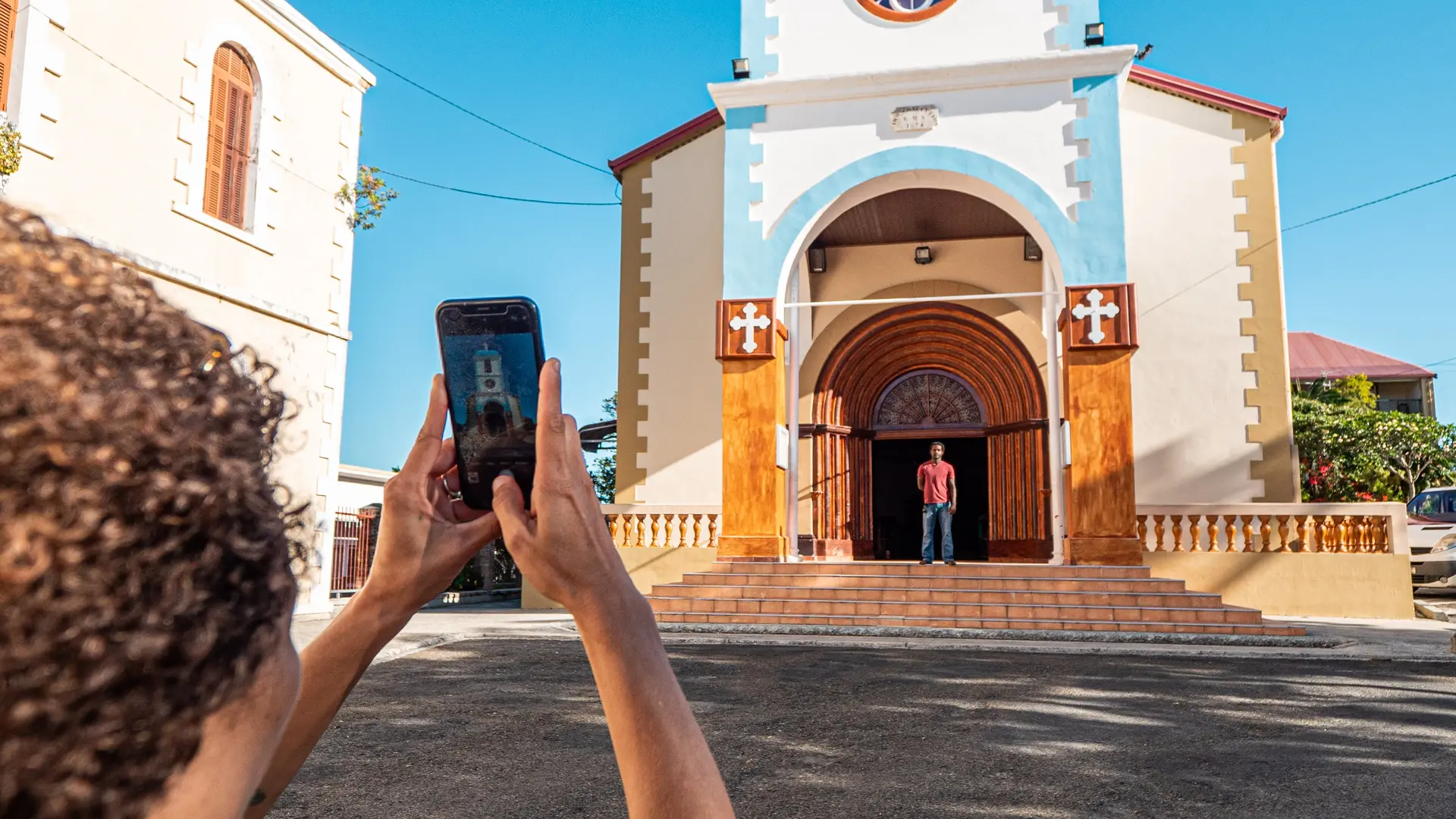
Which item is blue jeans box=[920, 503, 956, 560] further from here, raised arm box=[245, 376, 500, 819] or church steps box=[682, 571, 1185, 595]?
raised arm box=[245, 376, 500, 819]

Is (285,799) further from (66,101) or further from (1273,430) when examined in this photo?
(1273,430)

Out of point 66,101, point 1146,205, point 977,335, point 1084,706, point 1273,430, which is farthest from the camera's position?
point 977,335

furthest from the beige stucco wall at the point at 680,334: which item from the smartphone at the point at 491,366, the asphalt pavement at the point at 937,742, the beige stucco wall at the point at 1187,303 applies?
the smartphone at the point at 491,366

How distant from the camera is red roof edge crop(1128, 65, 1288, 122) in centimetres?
1294

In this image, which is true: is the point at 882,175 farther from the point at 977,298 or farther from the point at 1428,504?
the point at 1428,504

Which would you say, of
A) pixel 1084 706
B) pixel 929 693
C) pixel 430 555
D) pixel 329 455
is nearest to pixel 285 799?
pixel 430 555

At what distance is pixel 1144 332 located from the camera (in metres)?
→ 13.1

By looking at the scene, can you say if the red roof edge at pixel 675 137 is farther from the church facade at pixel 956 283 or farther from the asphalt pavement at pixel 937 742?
the asphalt pavement at pixel 937 742

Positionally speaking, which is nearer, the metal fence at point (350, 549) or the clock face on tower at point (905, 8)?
the clock face on tower at point (905, 8)

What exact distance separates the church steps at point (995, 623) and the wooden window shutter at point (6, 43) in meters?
7.20

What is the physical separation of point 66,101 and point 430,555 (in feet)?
32.1

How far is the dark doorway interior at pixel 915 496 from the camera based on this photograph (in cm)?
1772

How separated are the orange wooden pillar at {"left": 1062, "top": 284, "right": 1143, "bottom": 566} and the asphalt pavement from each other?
3683 millimetres

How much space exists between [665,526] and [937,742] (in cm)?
933
